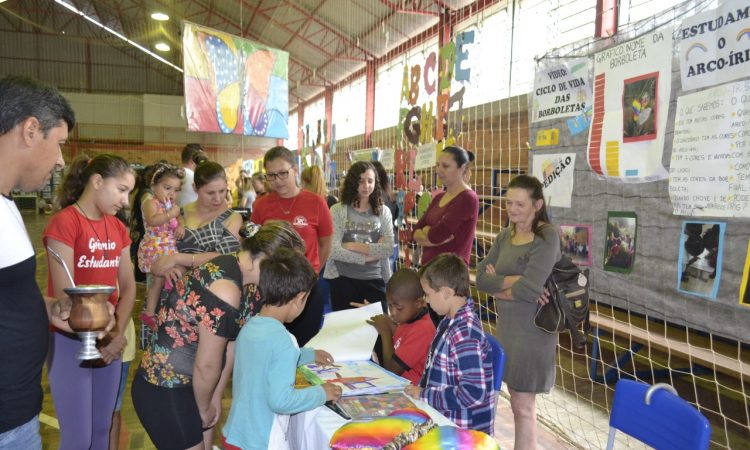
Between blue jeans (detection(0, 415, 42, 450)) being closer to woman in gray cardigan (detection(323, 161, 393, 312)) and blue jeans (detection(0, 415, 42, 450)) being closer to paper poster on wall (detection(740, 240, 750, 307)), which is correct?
woman in gray cardigan (detection(323, 161, 393, 312))

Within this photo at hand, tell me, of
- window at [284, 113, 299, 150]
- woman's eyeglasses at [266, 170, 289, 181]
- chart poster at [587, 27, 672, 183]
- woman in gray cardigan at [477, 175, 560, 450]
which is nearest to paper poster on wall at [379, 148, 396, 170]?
woman's eyeglasses at [266, 170, 289, 181]

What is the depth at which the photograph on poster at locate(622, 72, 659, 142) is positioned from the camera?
236 cm

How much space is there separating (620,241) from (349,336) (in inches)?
59.8

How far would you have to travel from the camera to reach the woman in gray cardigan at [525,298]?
223 cm

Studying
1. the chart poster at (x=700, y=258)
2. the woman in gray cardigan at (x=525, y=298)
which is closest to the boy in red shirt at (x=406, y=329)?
the woman in gray cardigan at (x=525, y=298)

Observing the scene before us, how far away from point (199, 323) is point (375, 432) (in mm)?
599

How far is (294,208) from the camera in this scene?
291cm

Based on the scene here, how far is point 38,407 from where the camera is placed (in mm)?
1149

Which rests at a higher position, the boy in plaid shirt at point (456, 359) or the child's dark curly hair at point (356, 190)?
the child's dark curly hair at point (356, 190)

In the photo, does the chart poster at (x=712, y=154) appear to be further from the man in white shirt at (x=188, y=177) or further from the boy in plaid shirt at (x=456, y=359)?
the man in white shirt at (x=188, y=177)

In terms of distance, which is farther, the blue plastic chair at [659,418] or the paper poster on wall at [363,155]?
the paper poster on wall at [363,155]

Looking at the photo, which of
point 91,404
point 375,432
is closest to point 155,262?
point 91,404

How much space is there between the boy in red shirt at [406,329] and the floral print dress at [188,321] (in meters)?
0.72

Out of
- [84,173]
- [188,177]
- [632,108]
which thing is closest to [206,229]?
[84,173]
